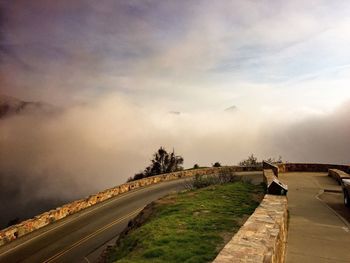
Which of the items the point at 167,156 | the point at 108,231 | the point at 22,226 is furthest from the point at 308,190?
the point at 167,156

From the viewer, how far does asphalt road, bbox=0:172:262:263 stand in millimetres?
16141

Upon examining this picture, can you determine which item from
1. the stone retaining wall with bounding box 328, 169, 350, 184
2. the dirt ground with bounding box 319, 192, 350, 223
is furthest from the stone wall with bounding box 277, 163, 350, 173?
the dirt ground with bounding box 319, 192, 350, 223

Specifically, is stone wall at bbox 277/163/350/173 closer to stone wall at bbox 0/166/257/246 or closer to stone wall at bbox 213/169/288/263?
stone wall at bbox 0/166/257/246

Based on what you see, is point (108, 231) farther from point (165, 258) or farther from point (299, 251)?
point (299, 251)

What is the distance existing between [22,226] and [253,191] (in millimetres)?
13769

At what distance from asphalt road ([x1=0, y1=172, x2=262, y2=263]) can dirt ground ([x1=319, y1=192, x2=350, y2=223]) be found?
10812 millimetres

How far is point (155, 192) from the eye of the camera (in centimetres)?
3014

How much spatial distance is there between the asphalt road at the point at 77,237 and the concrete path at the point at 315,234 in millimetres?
9281

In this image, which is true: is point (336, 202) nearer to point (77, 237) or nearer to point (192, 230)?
point (192, 230)

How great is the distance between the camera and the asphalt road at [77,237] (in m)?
16.1

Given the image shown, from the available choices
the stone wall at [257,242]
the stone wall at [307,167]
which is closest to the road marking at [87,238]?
the stone wall at [257,242]

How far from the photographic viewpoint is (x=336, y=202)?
1589 centimetres

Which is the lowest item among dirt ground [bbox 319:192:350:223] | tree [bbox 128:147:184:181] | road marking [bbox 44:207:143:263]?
road marking [bbox 44:207:143:263]

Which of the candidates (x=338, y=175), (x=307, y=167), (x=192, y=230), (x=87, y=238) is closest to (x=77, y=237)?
(x=87, y=238)
